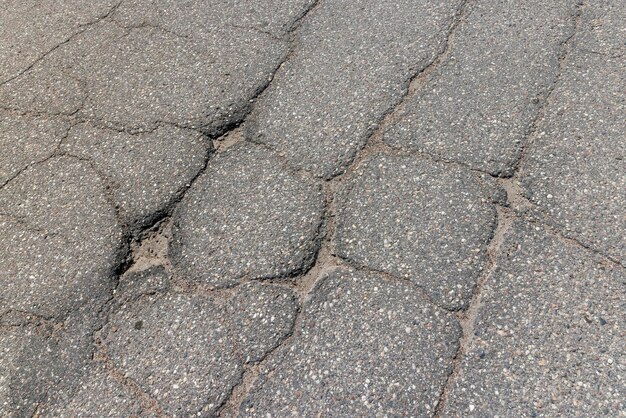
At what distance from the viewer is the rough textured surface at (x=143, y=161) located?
294 centimetres

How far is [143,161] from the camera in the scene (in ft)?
10.2

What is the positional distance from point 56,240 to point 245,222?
91 cm

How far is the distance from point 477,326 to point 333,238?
2.37 feet

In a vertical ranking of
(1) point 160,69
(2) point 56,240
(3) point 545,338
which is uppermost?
(1) point 160,69

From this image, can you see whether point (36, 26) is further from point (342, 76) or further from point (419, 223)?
point (419, 223)

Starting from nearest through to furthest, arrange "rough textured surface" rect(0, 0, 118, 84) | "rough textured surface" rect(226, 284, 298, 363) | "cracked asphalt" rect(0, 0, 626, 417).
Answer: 1. "cracked asphalt" rect(0, 0, 626, 417)
2. "rough textured surface" rect(226, 284, 298, 363)
3. "rough textured surface" rect(0, 0, 118, 84)

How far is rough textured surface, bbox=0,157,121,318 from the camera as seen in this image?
271cm

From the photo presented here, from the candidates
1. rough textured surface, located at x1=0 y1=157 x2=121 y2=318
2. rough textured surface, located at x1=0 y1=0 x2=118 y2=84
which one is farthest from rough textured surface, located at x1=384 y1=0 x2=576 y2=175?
rough textured surface, located at x1=0 y1=0 x2=118 y2=84

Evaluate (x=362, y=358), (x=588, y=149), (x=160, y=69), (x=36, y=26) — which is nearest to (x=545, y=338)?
(x=362, y=358)

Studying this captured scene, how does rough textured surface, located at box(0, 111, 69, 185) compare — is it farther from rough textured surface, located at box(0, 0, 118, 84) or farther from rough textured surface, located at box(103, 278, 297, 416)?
rough textured surface, located at box(103, 278, 297, 416)

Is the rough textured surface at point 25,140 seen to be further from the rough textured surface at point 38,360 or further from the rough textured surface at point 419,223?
the rough textured surface at point 419,223

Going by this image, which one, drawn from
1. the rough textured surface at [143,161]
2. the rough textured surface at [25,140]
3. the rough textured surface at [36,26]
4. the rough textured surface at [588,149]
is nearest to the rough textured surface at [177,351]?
the rough textured surface at [143,161]

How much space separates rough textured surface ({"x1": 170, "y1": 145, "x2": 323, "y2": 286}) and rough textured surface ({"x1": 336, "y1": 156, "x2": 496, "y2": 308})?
181mm

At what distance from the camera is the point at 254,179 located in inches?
117
